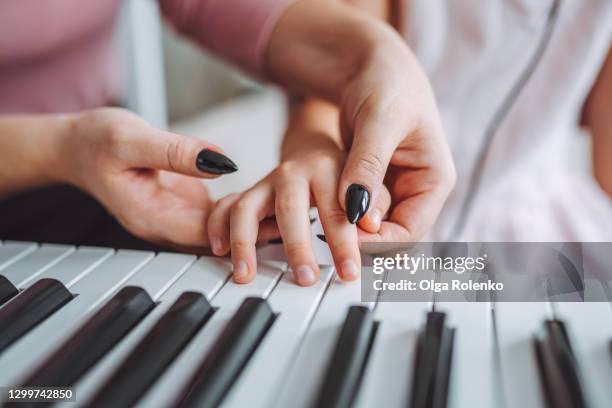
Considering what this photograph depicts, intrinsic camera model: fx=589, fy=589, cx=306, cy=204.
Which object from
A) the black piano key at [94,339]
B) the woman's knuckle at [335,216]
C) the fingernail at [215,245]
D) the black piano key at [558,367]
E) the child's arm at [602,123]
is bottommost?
the black piano key at [94,339]

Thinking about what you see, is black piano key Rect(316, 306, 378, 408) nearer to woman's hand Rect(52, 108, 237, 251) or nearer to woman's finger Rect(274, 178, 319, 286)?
woman's finger Rect(274, 178, 319, 286)

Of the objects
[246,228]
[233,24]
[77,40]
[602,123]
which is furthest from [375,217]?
[77,40]

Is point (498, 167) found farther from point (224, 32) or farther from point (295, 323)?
point (295, 323)

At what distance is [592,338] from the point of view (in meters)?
0.38

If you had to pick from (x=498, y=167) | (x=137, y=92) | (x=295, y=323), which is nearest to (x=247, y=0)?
(x=498, y=167)

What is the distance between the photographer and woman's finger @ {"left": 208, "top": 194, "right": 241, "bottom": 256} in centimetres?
50

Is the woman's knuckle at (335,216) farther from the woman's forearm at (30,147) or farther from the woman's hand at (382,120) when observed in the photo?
the woman's forearm at (30,147)

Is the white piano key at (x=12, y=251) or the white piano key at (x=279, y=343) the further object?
the white piano key at (x=12, y=251)

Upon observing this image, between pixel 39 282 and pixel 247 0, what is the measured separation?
514 mm

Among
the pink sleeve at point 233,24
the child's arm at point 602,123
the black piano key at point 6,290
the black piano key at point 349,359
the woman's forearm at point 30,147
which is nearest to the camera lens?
the black piano key at point 349,359

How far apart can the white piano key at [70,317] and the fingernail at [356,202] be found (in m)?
0.17

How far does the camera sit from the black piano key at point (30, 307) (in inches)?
15.2

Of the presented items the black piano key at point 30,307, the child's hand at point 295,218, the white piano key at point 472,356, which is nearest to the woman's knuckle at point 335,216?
the child's hand at point 295,218

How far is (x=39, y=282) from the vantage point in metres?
0.43
